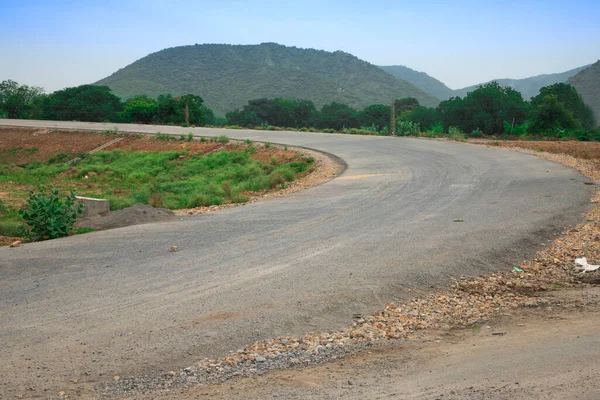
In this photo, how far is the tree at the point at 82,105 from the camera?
61.8m

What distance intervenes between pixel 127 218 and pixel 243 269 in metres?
4.86

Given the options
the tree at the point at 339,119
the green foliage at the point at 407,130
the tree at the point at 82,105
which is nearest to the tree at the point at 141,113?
the tree at the point at 82,105

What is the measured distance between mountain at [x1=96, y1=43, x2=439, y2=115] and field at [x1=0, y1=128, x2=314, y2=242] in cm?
8225

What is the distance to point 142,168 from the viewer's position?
31.3 m

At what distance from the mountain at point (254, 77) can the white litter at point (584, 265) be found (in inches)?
4480

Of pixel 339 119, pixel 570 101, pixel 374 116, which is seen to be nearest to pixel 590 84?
pixel 570 101

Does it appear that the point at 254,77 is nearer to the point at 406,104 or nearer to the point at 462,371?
the point at 406,104

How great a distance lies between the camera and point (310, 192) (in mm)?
16859

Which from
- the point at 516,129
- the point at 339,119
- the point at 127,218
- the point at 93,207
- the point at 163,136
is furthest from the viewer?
the point at 339,119

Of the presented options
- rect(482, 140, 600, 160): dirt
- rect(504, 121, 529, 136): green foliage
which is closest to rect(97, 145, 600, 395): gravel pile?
rect(482, 140, 600, 160): dirt

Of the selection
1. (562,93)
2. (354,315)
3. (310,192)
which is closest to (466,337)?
(354,315)

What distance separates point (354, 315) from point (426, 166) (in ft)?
48.5

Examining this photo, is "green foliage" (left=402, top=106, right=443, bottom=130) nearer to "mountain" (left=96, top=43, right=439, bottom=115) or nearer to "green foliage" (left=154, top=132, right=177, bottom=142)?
"green foliage" (left=154, top=132, right=177, bottom=142)

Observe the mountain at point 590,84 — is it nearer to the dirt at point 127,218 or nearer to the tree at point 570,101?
the tree at point 570,101
